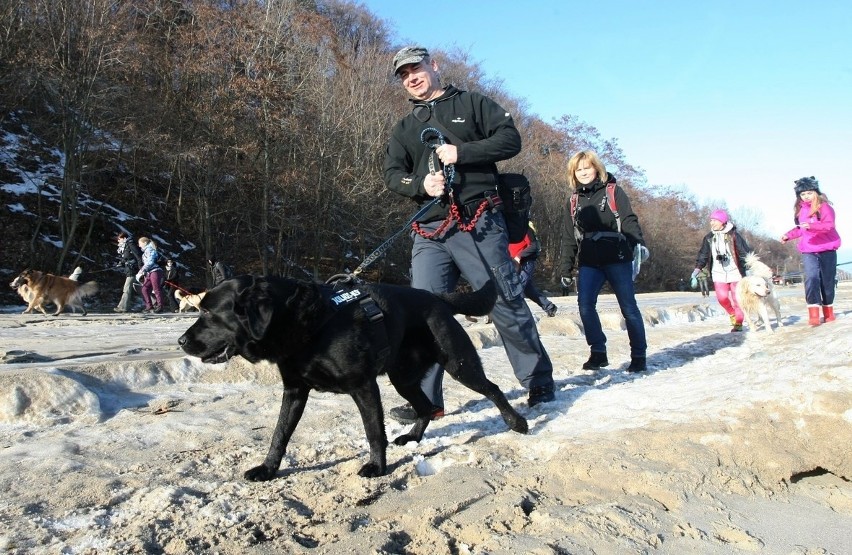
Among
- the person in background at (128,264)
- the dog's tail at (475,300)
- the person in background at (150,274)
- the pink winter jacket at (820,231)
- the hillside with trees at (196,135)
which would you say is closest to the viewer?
the dog's tail at (475,300)

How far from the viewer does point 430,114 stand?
14.5ft

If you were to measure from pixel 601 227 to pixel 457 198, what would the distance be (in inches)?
97.3

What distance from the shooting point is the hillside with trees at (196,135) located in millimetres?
18453

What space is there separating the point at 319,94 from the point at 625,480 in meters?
24.0

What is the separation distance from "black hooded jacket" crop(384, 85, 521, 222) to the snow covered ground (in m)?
1.54

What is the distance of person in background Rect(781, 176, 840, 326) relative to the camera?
851 centimetres

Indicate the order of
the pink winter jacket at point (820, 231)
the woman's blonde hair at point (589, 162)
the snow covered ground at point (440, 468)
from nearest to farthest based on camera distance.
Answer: the snow covered ground at point (440, 468) → the woman's blonde hair at point (589, 162) → the pink winter jacket at point (820, 231)

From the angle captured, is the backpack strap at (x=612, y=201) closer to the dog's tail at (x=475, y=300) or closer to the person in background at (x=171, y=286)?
the dog's tail at (x=475, y=300)


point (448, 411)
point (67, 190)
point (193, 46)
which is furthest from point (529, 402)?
point (193, 46)

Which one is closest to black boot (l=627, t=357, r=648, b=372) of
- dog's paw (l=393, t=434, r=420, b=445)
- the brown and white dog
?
dog's paw (l=393, t=434, r=420, b=445)

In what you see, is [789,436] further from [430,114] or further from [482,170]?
[430,114]

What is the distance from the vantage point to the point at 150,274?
563 inches

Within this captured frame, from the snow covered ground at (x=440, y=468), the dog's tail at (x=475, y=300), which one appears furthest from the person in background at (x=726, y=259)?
→ the dog's tail at (x=475, y=300)

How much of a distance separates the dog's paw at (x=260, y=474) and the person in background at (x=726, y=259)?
28.6 ft
